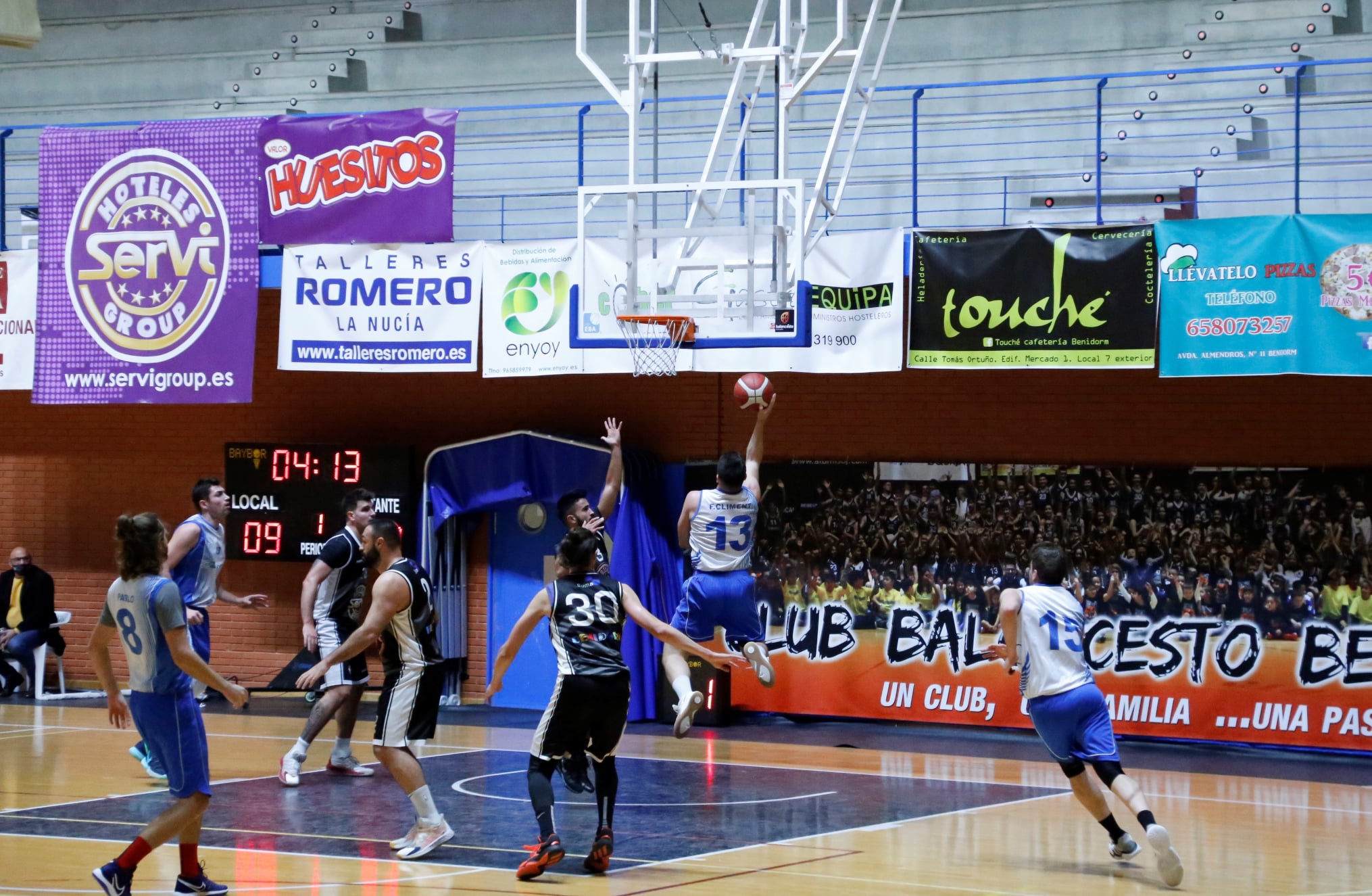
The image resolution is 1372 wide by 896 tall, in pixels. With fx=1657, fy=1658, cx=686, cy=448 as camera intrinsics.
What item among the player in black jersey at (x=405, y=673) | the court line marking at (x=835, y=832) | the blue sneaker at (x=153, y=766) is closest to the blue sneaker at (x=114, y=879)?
the player in black jersey at (x=405, y=673)

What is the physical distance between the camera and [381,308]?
15.3m

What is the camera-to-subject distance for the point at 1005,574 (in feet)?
49.3

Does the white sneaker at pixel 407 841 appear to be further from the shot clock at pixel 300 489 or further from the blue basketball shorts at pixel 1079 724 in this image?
the shot clock at pixel 300 489

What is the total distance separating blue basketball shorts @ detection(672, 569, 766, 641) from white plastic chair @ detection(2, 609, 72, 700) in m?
8.94

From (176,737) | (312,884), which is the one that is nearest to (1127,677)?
(312,884)

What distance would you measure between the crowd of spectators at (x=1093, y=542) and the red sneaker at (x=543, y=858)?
746 centimetres

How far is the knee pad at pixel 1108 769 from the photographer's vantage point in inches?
344

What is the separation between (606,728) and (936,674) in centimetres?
726

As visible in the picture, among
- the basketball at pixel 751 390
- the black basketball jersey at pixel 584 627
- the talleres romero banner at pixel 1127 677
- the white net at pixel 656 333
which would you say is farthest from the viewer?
the talleres romero banner at pixel 1127 677

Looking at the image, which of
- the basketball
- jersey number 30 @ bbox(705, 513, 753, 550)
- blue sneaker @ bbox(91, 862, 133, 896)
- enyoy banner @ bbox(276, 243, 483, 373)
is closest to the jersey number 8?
jersey number 30 @ bbox(705, 513, 753, 550)

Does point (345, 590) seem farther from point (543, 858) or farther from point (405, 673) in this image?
point (543, 858)

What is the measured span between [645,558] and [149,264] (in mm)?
5605

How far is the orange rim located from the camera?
437 inches

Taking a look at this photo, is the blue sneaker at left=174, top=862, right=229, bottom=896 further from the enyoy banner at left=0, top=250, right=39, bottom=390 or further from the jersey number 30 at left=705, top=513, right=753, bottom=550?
the enyoy banner at left=0, top=250, right=39, bottom=390
